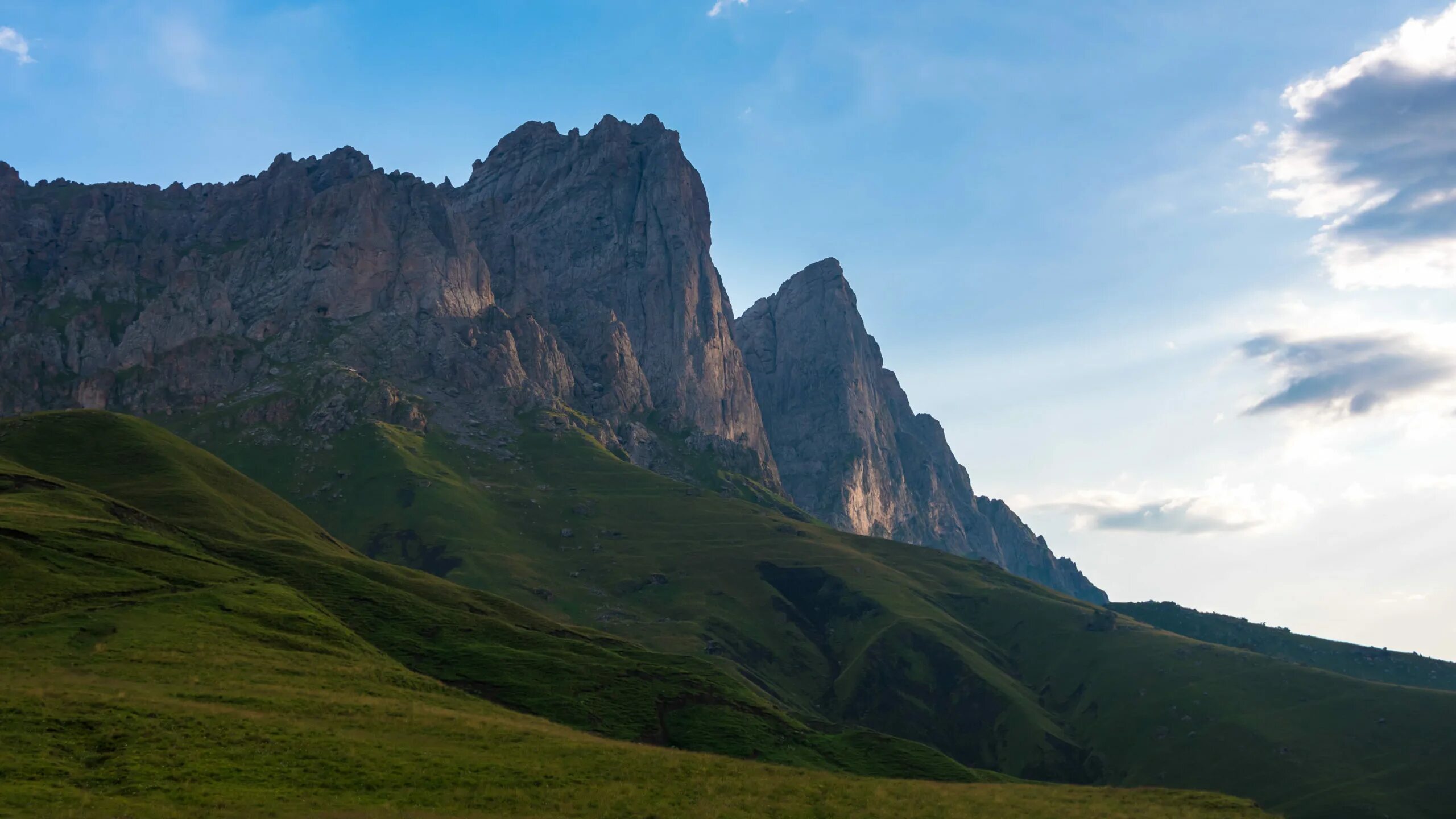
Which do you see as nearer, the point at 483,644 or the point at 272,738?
the point at 272,738

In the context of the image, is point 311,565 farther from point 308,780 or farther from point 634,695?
point 308,780

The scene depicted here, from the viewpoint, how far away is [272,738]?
68.6 meters

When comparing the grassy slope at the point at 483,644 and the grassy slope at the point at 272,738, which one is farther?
the grassy slope at the point at 483,644

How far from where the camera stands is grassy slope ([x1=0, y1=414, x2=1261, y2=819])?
58.6 meters

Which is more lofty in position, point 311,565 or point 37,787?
point 311,565

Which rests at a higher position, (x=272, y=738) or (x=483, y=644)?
(x=483, y=644)

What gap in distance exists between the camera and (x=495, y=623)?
155500mm

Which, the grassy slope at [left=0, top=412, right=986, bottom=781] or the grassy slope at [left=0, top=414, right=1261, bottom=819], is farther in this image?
the grassy slope at [left=0, top=412, right=986, bottom=781]

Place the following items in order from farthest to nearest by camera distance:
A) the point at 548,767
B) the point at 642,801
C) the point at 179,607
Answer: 1. the point at 179,607
2. the point at 548,767
3. the point at 642,801

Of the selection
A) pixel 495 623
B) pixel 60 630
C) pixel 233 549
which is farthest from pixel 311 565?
pixel 60 630

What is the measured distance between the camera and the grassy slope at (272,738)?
192 feet

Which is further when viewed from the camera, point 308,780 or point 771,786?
point 771,786

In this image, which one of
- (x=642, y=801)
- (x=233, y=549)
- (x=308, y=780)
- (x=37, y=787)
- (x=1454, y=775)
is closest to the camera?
(x=37, y=787)

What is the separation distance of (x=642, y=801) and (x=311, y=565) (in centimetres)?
10779
